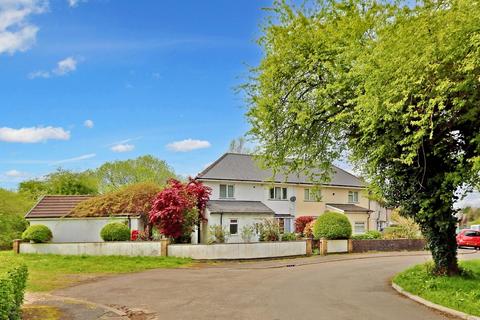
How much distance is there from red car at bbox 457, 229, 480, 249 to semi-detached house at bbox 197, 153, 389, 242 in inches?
334

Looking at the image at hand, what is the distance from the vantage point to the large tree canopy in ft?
35.6

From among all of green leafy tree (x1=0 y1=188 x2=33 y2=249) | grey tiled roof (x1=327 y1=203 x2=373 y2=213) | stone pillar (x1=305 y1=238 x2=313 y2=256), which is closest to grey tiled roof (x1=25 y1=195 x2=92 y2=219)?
green leafy tree (x1=0 y1=188 x2=33 y2=249)

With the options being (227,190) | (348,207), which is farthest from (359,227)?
(227,190)

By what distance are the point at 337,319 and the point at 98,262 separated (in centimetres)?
1792

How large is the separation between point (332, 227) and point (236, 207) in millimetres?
8867

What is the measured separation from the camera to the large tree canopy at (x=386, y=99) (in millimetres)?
10836

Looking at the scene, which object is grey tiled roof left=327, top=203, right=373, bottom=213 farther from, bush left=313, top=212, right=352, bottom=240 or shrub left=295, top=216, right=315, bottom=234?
bush left=313, top=212, right=352, bottom=240

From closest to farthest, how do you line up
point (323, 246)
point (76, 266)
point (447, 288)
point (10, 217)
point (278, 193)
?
point (447, 288) < point (76, 266) < point (323, 246) < point (10, 217) < point (278, 193)

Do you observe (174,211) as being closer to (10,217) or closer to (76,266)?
(76,266)

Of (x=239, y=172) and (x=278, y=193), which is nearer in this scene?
(x=239, y=172)

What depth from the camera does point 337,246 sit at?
103ft

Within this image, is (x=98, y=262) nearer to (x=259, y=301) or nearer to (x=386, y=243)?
(x=259, y=301)

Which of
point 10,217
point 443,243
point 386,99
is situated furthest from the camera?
point 10,217

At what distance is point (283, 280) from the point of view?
18.9 metres
